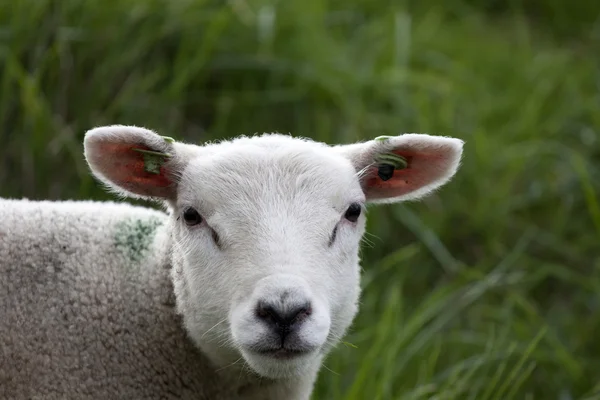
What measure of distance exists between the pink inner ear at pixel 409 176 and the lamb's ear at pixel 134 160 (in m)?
0.70

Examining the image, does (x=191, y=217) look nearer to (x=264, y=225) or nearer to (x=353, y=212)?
(x=264, y=225)

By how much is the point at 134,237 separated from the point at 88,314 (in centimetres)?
35

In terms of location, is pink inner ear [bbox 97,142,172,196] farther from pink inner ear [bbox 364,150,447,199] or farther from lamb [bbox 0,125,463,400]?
pink inner ear [bbox 364,150,447,199]

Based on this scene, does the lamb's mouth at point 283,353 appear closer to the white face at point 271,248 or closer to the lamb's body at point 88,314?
the white face at point 271,248

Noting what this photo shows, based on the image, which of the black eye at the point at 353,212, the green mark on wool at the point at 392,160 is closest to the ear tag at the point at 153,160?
the black eye at the point at 353,212

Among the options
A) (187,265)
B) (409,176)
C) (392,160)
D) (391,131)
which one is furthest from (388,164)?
(391,131)

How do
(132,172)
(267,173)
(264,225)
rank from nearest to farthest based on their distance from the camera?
(264,225) → (267,173) → (132,172)

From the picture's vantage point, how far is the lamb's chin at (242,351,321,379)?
9.38 ft

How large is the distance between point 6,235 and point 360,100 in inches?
135

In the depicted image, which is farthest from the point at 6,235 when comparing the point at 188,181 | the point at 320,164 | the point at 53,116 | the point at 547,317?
the point at 547,317

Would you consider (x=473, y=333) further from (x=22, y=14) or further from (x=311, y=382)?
(x=22, y=14)

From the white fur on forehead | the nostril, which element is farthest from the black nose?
the white fur on forehead

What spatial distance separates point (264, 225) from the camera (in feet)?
9.82

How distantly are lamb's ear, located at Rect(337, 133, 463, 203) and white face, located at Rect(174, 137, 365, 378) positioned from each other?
5.1 inches
